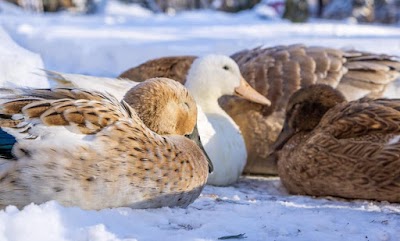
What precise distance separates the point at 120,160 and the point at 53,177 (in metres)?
0.30

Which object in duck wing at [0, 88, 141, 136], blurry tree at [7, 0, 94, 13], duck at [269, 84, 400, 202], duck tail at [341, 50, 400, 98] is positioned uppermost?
duck wing at [0, 88, 141, 136]

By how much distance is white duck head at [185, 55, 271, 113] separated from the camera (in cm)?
607

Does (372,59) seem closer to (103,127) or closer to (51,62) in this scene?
(103,127)

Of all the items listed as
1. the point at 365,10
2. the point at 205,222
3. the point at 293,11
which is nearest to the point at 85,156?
the point at 205,222

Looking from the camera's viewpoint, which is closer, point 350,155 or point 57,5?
point 350,155

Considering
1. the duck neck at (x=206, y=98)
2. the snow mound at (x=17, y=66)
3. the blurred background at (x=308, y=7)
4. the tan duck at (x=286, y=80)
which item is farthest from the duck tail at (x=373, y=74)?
the blurred background at (x=308, y=7)

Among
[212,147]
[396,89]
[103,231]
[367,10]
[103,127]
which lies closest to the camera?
[103,231]

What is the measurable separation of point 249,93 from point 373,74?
1100mm

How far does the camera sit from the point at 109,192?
3.18m

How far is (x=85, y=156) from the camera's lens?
3.12 meters

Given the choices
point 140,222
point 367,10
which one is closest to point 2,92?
point 140,222

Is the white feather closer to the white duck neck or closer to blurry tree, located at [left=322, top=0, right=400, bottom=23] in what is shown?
the white duck neck

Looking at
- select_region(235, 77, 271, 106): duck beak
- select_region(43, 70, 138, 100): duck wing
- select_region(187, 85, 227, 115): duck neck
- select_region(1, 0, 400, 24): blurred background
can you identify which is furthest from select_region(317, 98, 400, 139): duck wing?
select_region(1, 0, 400, 24): blurred background

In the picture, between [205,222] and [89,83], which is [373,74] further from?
[205,222]
